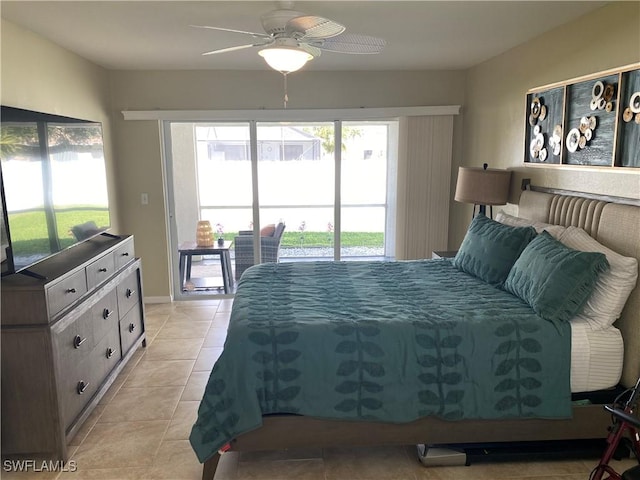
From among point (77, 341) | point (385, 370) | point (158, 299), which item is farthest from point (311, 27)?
point (158, 299)

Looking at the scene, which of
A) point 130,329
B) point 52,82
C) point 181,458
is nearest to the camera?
point 181,458

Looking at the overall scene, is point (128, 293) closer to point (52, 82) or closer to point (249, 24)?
point (52, 82)

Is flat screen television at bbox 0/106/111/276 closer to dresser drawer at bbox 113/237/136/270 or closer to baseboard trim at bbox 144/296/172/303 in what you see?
dresser drawer at bbox 113/237/136/270

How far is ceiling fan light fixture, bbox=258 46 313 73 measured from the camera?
249cm

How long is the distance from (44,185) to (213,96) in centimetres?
240

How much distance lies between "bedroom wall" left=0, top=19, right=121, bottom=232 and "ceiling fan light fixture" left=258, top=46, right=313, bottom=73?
1.67 meters

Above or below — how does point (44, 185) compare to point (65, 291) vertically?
above

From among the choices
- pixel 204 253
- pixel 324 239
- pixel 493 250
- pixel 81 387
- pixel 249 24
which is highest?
pixel 249 24

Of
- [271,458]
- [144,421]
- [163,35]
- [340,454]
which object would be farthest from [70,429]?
[163,35]

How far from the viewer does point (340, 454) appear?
2547mm

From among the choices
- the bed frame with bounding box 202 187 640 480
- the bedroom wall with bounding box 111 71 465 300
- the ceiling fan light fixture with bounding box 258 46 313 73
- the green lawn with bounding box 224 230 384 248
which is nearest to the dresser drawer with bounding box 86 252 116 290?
the bed frame with bounding box 202 187 640 480

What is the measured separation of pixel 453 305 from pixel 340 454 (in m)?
1.03

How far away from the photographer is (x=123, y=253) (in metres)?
3.52

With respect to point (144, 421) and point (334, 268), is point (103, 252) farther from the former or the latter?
point (334, 268)
